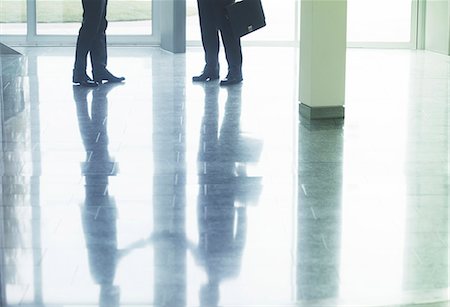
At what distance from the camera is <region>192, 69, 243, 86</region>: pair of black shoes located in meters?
9.70

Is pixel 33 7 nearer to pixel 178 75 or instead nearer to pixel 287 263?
pixel 178 75

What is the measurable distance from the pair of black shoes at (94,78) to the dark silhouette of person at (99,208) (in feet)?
4.53

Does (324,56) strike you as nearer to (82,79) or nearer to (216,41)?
(216,41)

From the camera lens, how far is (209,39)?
9.84 meters

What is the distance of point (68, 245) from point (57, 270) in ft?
1.19

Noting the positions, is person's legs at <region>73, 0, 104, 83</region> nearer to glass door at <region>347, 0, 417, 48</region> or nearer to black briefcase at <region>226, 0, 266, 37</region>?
black briefcase at <region>226, 0, 266, 37</region>

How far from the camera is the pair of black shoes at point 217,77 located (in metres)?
9.70

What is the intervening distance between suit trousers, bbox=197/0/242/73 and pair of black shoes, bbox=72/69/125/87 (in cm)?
87

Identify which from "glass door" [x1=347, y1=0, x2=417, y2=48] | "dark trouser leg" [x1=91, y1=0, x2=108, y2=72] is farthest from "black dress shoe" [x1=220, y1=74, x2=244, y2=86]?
"glass door" [x1=347, y1=0, x2=417, y2=48]

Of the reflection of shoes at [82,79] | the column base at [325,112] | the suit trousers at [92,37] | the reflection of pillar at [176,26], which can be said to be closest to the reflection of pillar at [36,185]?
the reflection of shoes at [82,79]

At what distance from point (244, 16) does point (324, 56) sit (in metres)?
1.81

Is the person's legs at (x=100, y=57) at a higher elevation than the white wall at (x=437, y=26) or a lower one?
lower

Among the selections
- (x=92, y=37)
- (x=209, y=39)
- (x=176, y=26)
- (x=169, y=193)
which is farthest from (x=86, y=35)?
(x=169, y=193)

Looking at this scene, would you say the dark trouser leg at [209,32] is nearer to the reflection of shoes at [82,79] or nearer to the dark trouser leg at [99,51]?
the dark trouser leg at [99,51]
